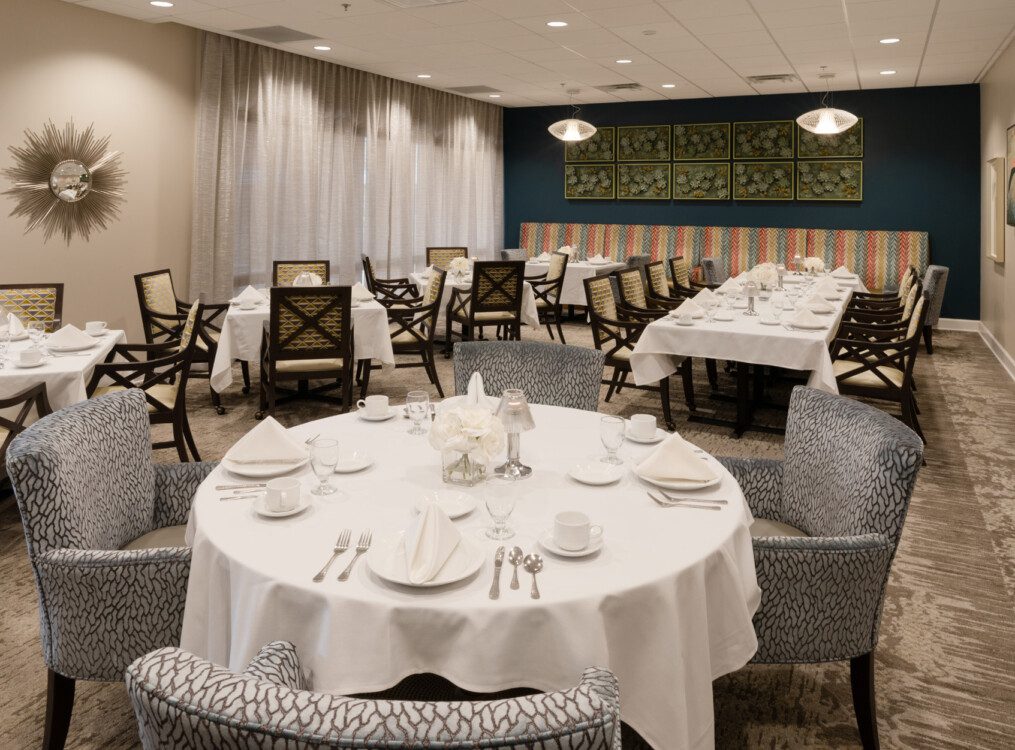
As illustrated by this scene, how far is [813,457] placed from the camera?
94.0 inches

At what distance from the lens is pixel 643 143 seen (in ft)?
38.3

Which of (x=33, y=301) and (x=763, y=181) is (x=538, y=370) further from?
(x=763, y=181)

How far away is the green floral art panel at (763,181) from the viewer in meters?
10.9

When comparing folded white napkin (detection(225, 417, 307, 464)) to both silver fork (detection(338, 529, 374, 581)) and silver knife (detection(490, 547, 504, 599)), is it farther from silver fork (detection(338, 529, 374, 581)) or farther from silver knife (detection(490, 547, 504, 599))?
silver knife (detection(490, 547, 504, 599))

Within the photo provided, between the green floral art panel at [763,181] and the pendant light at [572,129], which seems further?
the green floral art panel at [763,181]

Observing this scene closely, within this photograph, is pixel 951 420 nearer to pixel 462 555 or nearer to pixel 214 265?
pixel 462 555

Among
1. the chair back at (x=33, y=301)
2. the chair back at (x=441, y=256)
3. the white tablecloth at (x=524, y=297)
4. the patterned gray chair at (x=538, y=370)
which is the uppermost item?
the chair back at (x=441, y=256)

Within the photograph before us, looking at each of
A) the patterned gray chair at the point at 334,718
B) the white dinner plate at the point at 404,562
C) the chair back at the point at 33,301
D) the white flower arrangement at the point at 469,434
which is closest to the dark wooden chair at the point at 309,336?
the chair back at the point at 33,301

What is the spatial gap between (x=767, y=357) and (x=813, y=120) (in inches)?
194

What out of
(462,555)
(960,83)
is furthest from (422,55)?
(462,555)

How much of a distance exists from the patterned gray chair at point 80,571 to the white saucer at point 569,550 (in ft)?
2.84

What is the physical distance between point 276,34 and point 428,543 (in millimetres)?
6794

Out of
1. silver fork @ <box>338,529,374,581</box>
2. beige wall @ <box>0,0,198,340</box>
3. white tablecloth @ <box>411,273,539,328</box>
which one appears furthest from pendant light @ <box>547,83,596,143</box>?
silver fork @ <box>338,529,374,581</box>

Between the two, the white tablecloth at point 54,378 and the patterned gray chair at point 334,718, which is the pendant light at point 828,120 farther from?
the patterned gray chair at point 334,718
